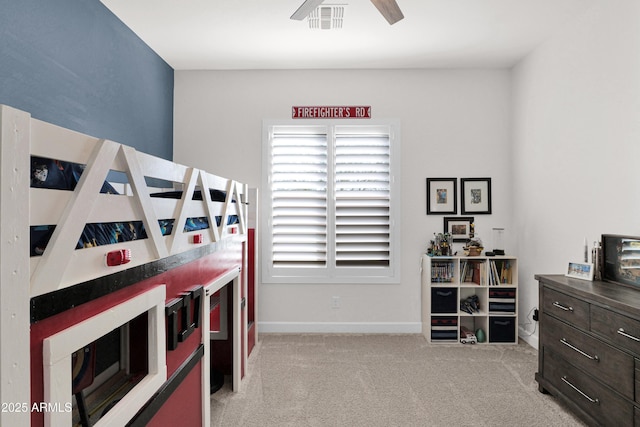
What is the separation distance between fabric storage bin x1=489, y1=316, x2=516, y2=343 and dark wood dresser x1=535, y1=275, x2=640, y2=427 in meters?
0.98

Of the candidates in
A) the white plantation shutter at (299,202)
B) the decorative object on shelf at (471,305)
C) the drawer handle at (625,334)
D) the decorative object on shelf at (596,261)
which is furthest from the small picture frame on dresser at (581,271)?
the white plantation shutter at (299,202)

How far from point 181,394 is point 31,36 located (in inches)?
82.2

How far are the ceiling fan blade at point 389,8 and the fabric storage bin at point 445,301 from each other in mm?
2520

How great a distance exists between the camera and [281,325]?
4027 millimetres

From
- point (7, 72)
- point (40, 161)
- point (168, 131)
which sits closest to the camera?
point (40, 161)

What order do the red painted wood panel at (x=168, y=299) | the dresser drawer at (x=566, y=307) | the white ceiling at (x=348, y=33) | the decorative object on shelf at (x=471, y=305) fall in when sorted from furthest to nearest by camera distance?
the decorative object on shelf at (x=471, y=305) < the white ceiling at (x=348, y=33) < the dresser drawer at (x=566, y=307) < the red painted wood panel at (x=168, y=299)

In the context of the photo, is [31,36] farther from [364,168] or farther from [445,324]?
[445,324]

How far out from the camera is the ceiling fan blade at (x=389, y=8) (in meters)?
2.08

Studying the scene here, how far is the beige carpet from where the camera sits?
2.37 metres

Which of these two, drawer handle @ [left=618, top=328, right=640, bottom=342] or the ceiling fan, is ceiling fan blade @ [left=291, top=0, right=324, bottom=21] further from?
drawer handle @ [left=618, top=328, right=640, bottom=342]

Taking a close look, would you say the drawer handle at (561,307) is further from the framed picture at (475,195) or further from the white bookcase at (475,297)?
the framed picture at (475,195)

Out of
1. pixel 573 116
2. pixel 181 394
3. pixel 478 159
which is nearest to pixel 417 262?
pixel 478 159

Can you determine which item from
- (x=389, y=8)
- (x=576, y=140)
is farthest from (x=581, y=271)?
(x=389, y=8)

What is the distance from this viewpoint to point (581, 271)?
2596 millimetres
